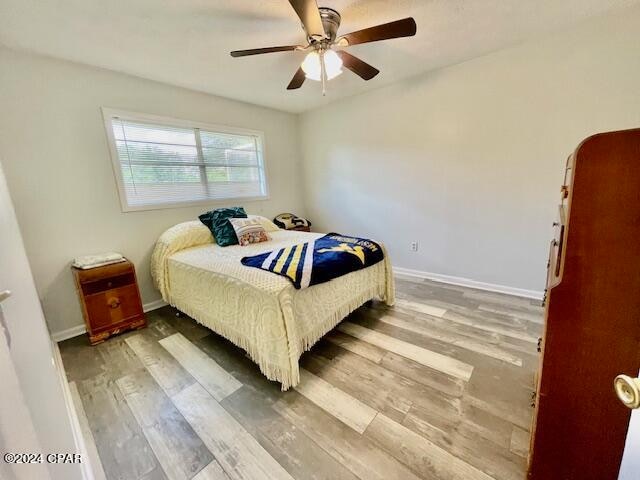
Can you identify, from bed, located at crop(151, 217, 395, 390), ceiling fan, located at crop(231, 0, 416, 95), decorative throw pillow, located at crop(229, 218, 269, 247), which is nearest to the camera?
ceiling fan, located at crop(231, 0, 416, 95)

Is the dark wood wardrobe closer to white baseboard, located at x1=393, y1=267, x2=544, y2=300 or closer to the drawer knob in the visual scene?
white baseboard, located at x1=393, y1=267, x2=544, y2=300

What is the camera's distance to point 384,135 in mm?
3225

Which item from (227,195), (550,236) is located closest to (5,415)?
(227,195)

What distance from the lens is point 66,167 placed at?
2182 mm

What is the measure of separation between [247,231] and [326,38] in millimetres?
1818

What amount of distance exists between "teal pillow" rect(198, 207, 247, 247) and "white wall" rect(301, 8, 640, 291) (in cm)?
171

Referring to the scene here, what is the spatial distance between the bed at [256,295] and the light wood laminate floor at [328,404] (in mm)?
201

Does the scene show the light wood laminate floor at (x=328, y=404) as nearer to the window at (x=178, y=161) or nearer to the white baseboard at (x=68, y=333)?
the white baseboard at (x=68, y=333)

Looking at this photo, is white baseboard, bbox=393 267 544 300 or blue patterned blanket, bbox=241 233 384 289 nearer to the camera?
blue patterned blanket, bbox=241 233 384 289

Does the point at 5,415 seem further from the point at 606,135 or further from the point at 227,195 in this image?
the point at 227,195

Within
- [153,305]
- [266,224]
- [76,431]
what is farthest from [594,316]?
[153,305]

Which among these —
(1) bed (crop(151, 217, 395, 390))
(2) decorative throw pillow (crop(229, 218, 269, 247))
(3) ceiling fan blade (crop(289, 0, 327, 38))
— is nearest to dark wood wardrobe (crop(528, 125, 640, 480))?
(1) bed (crop(151, 217, 395, 390))

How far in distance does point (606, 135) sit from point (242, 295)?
68.2 inches

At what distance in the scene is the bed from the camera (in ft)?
5.01
